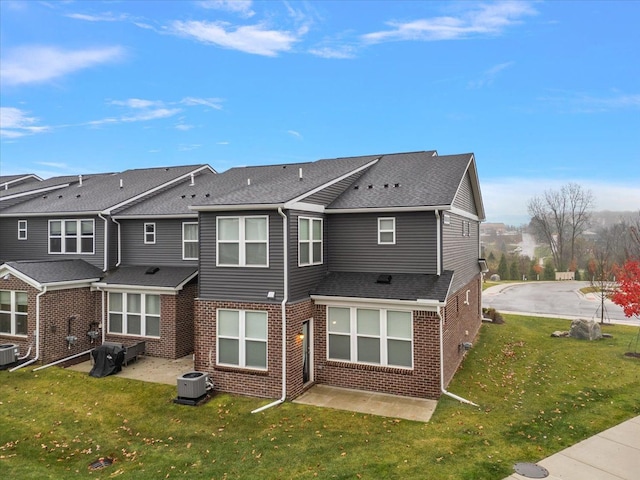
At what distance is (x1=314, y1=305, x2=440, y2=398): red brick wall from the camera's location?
11391 mm

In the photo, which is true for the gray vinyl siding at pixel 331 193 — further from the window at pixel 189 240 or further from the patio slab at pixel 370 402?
the window at pixel 189 240

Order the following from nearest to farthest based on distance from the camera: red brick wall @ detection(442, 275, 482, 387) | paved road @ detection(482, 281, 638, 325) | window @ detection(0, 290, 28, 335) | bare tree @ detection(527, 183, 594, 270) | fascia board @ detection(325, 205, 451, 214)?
fascia board @ detection(325, 205, 451, 214) → red brick wall @ detection(442, 275, 482, 387) → window @ detection(0, 290, 28, 335) → paved road @ detection(482, 281, 638, 325) → bare tree @ detection(527, 183, 594, 270)

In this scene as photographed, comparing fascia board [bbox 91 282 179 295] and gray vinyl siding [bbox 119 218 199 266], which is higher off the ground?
gray vinyl siding [bbox 119 218 199 266]

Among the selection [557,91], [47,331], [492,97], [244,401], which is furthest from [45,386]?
[492,97]

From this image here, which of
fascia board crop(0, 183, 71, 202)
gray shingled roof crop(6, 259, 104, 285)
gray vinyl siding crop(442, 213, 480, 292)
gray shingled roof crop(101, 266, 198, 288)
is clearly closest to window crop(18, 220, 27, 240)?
fascia board crop(0, 183, 71, 202)

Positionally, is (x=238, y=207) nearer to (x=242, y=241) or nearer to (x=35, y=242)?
(x=242, y=241)

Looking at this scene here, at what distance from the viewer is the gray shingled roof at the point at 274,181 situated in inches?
479

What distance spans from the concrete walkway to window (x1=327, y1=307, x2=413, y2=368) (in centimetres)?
444

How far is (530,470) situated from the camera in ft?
24.3

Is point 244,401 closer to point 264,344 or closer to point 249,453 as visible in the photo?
point 264,344

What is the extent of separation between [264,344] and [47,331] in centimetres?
899

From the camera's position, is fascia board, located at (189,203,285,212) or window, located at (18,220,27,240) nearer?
fascia board, located at (189,203,285,212)

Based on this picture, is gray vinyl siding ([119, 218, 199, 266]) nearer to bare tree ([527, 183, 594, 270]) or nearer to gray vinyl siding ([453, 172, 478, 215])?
gray vinyl siding ([453, 172, 478, 215])

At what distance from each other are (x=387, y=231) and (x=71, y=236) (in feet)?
47.2
